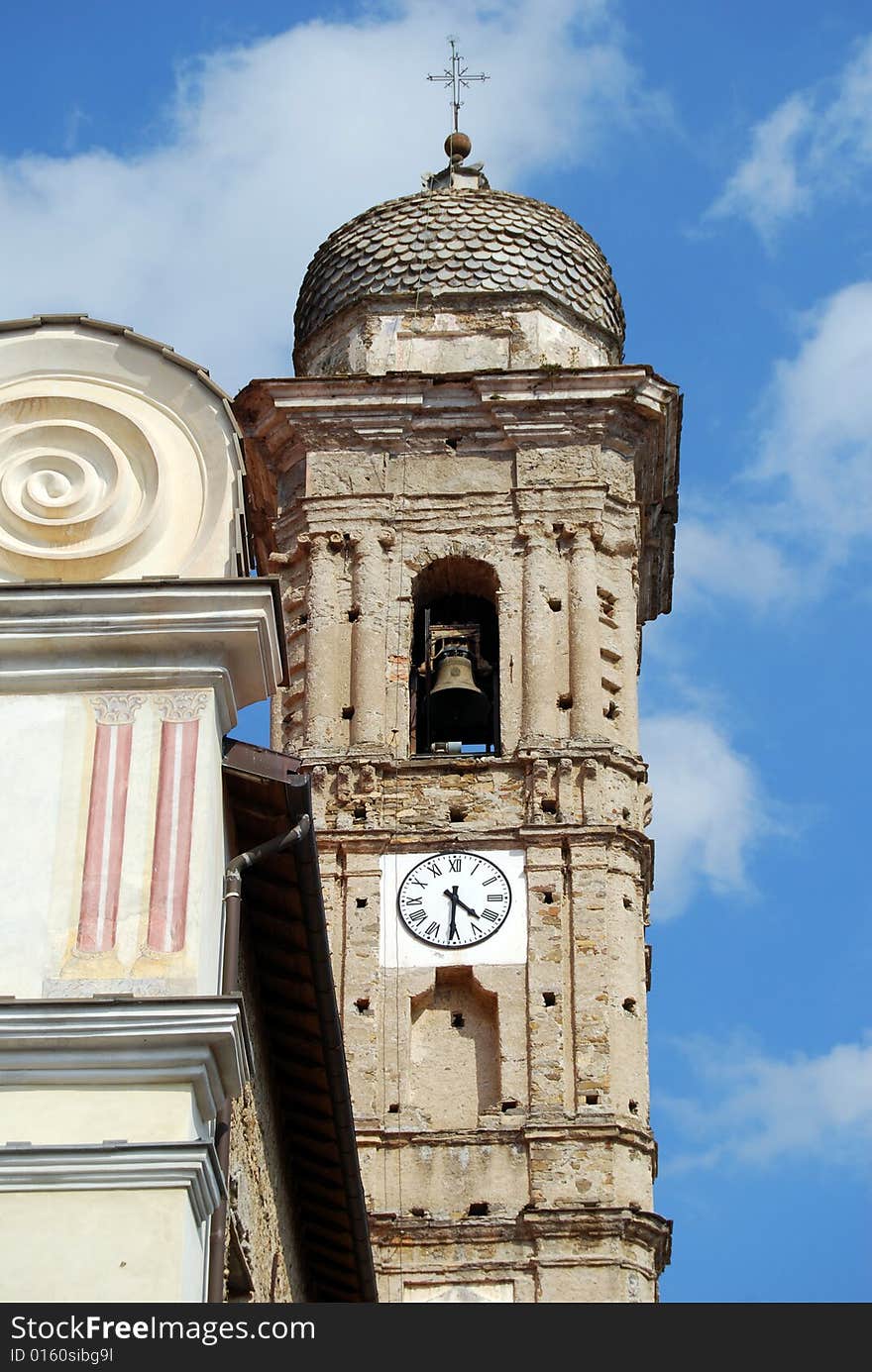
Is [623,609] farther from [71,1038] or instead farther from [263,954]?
[71,1038]

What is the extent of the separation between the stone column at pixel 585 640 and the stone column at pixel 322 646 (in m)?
2.57

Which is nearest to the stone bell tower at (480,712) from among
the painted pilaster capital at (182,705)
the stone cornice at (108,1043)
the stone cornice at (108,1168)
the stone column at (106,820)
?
the painted pilaster capital at (182,705)

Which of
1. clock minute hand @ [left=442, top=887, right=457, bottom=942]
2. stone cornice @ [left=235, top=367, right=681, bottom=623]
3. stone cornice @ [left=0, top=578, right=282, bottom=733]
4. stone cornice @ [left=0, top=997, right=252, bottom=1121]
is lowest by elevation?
stone cornice @ [left=0, top=997, right=252, bottom=1121]

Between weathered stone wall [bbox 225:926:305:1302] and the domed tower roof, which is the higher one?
the domed tower roof

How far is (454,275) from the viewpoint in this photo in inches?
1420

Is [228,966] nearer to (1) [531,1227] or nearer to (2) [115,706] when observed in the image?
(2) [115,706]

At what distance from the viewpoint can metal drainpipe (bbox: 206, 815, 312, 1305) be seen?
42.5 feet

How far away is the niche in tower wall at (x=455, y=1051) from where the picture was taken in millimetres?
29328

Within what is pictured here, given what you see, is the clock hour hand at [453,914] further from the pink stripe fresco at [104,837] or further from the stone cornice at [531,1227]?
the pink stripe fresco at [104,837]

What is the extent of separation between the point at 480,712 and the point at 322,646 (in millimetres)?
1881

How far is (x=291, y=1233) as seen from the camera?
18.1 metres

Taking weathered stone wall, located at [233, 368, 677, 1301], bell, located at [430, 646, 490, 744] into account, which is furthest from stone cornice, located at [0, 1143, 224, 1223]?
bell, located at [430, 646, 490, 744]

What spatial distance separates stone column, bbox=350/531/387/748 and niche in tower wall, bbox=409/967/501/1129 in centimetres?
287

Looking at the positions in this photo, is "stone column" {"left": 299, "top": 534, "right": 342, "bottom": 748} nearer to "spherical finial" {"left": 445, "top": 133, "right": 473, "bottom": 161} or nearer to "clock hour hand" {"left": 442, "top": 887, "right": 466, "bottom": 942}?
"clock hour hand" {"left": 442, "top": 887, "right": 466, "bottom": 942}
